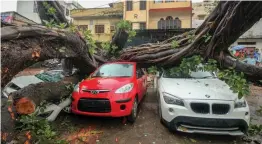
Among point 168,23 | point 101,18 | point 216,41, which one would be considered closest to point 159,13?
point 168,23

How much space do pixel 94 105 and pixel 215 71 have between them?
11.6 feet

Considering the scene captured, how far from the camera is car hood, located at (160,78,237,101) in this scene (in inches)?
163

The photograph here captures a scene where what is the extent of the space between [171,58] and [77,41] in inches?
113

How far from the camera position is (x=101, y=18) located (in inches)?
1014

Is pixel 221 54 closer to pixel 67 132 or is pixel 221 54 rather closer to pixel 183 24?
pixel 67 132

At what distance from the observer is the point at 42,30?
4.01m

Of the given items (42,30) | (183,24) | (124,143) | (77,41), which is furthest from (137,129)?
(183,24)

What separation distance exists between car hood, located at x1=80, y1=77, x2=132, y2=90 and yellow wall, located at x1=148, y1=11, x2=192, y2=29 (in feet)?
67.8

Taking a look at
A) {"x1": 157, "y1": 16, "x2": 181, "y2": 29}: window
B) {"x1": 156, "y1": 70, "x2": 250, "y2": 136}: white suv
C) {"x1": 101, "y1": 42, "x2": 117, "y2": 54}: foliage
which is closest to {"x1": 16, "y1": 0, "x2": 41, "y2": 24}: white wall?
{"x1": 157, "y1": 16, "x2": 181, "y2": 29}: window

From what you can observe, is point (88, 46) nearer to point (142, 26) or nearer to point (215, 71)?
point (215, 71)

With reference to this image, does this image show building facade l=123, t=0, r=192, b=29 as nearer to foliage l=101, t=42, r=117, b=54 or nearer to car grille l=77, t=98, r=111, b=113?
foliage l=101, t=42, r=117, b=54

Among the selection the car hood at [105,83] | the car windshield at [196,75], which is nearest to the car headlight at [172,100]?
the car hood at [105,83]

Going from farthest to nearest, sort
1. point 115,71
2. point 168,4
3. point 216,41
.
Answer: point 168,4 < point 115,71 < point 216,41

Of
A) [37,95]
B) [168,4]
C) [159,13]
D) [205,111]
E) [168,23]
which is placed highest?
[168,4]
